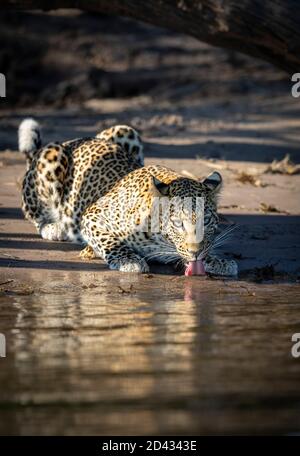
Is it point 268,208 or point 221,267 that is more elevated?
point 268,208

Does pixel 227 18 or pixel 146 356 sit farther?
pixel 227 18

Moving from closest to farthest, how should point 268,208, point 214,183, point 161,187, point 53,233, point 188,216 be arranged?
1. point 188,216
2. point 161,187
3. point 214,183
4. point 53,233
5. point 268,208

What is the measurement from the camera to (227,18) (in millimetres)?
12211

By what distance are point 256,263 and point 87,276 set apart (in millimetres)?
1462

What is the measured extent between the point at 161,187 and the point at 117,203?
0.69 m

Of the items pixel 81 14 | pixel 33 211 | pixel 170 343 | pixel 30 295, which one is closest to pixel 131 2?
pixel 33 211

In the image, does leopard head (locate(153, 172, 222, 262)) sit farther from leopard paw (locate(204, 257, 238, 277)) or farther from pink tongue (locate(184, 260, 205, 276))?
leopard paw (locate(204, 257, 238, 277))

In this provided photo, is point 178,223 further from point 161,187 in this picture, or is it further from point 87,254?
point 87,254

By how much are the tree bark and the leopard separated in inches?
44.9

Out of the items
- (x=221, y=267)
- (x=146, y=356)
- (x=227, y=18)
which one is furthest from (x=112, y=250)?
(x=146, y=356)

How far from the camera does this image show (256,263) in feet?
35.6

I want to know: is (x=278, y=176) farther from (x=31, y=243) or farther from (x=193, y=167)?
(x=31, y=243)

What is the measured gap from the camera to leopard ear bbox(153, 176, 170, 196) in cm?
1038

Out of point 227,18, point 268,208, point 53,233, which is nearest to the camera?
point 53,233
